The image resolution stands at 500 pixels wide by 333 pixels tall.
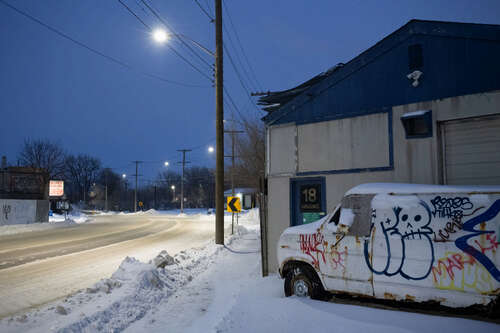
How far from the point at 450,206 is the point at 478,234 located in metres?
0.50

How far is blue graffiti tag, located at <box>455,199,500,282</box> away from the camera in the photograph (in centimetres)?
446

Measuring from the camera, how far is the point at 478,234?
182 inches

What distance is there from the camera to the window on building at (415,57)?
25.2ft

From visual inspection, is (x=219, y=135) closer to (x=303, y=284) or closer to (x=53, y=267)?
(x=53, y=267)

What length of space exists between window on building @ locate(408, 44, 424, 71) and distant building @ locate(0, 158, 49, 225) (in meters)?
28.8

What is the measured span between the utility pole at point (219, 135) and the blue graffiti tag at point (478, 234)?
957cm

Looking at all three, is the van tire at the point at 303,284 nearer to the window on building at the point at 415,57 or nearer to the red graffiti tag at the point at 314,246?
the red graffiti tag at the point at 314,246

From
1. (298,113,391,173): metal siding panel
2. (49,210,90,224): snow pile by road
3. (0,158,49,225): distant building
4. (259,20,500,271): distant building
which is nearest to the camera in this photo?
(259,20,500,271): distant building

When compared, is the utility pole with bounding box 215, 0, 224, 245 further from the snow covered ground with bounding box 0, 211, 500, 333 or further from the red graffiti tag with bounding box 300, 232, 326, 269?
the red graffiti tag with bounding box 300, 232, 326, 269

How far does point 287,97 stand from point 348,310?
8.97 meters

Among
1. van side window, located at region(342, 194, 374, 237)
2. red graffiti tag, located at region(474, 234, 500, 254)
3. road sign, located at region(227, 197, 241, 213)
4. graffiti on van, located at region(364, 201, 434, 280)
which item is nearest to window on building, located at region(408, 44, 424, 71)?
van side window, located at region(342, 194, 374, 237)

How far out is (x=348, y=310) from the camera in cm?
507

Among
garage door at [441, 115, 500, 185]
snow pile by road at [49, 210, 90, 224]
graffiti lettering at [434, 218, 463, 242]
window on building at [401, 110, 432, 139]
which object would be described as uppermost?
window on building at [401, 110, 432, 139]

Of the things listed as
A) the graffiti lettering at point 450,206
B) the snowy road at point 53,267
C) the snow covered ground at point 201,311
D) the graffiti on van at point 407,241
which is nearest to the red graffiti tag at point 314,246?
the snow covered ground at point 201,311
